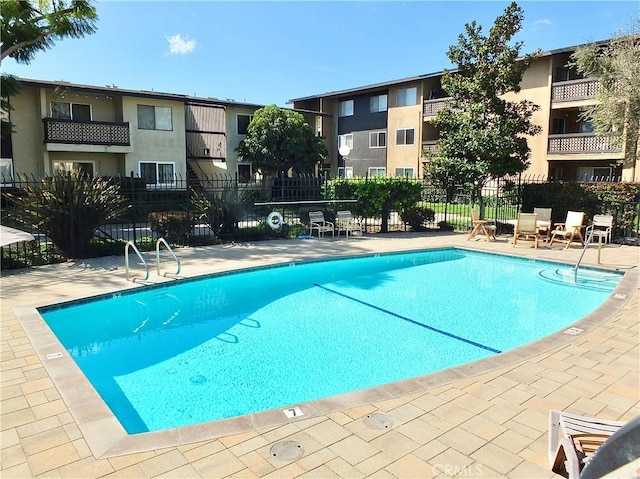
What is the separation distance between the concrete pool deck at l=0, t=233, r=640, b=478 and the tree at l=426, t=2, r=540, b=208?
33.9 feet

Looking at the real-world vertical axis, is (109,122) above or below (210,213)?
above

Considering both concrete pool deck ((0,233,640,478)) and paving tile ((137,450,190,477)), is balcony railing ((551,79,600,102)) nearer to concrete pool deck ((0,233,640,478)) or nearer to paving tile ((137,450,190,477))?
concrete pool deck ((0,233,640,478))

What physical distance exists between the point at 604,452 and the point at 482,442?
85.1 inches

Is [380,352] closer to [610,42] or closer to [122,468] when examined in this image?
[122,468]

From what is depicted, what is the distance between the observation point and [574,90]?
72.4ft

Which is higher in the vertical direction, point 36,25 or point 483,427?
point 36,25

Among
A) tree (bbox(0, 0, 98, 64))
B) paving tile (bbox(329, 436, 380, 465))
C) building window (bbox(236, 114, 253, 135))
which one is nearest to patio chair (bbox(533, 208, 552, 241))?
paving tile (bbox(329, 436, 380, 465))

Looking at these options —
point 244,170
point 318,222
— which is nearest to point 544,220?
point 318,222

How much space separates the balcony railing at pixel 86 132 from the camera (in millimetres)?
19953

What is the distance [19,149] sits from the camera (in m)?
20.2

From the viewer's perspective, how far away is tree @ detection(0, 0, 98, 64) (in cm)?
1425

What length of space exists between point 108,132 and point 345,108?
18136 mm

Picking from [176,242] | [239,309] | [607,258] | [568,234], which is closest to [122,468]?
[239,309]

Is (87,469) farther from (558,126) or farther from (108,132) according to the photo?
(558,126)
